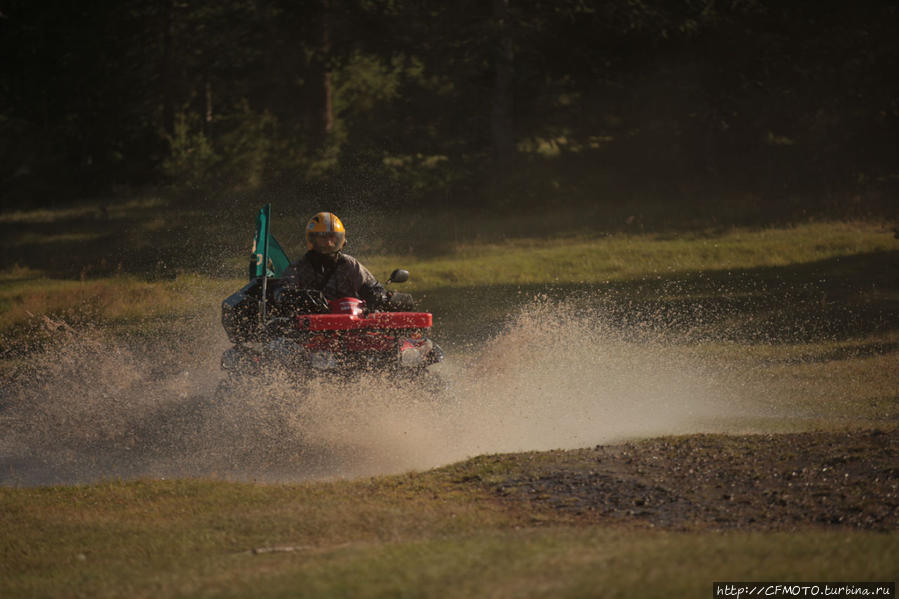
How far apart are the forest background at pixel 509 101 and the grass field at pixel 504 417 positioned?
7.41 metres

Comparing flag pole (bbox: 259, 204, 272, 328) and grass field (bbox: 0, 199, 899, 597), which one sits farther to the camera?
flag pole (bbox: 259, 204, 272, 328)

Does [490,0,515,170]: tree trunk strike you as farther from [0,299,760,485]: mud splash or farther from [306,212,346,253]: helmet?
[306,212,346,253]: helmet

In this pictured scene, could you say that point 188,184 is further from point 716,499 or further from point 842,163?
point 716,499

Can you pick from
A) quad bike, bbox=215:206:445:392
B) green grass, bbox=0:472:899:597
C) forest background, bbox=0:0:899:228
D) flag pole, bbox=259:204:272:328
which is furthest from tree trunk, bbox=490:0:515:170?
green grass, bbox=0:472:899:597

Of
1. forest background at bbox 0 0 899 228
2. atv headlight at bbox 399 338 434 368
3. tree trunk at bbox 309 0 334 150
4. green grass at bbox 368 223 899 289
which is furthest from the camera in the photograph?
tree trunk at bbox 309 0 334 150

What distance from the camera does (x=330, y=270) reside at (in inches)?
480

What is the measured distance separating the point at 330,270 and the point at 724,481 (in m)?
5.50

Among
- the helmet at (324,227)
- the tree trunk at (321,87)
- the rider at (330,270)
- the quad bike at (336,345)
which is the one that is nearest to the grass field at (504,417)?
the quad bike at (336,345)

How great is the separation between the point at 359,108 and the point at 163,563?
124 feet

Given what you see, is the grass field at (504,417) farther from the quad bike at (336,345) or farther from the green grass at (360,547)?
the quad bike at (336,345)

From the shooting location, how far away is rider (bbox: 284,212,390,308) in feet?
39.2

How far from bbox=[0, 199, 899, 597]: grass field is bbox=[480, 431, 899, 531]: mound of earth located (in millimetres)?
55

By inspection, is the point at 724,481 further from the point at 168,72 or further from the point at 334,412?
the point at 168,72

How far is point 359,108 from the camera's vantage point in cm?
4362
